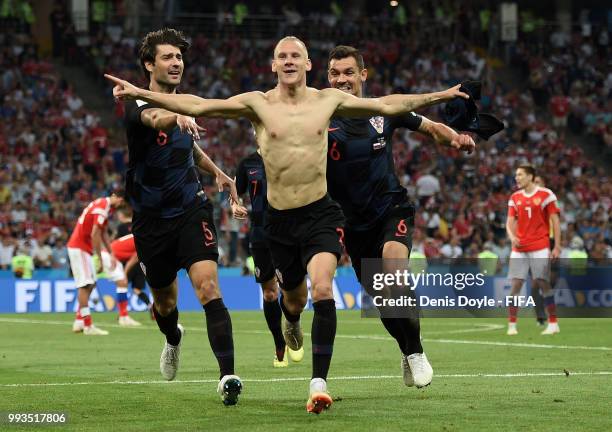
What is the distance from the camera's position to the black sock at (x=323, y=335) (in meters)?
8.71

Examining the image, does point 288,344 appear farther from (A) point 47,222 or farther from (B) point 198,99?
(A) point 47,222

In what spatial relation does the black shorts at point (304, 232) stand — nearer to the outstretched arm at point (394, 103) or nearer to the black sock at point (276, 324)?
the outstretched arm at point (394, 103)

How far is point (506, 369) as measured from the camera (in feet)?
40.3

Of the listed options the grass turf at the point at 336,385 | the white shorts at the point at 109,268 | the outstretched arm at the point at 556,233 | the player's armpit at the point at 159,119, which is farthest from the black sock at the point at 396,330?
the white shorts at the point at 109,268

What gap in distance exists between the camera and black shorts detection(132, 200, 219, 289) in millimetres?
9719

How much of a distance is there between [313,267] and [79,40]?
31.3 meters

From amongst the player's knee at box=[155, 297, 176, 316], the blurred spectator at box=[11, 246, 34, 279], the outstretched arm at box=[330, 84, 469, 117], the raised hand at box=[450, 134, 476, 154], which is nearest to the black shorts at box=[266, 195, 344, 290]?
the outstretched arm at box=[330, 84, 469, 117]

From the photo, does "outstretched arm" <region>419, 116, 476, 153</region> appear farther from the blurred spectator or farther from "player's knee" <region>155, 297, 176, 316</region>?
the blurred spectator

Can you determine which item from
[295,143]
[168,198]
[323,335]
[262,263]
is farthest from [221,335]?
[262,263]

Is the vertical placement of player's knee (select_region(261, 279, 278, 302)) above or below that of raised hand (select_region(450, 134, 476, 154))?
below

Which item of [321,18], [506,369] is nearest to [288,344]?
[506,369]

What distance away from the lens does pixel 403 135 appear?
36875mm

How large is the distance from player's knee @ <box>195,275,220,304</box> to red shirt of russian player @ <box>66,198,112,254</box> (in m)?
10.8

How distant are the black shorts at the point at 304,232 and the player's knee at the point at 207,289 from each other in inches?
19.5
